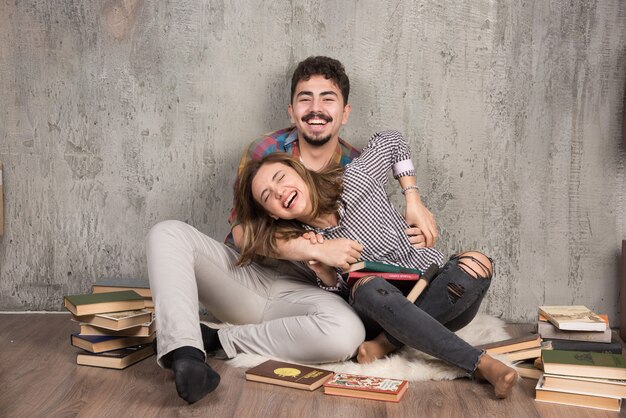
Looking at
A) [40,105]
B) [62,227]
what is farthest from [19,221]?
[40,105]

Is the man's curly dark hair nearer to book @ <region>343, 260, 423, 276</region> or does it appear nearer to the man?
the man

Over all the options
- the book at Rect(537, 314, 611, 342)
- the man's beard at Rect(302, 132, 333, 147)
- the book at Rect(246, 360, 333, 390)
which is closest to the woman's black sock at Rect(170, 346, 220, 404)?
the book at Rect(246, 360, 333, 390)

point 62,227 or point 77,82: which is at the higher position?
point 77,82

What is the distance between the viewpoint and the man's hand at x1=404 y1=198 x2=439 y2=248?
2.61 metres

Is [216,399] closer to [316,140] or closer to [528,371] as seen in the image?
[528,371]

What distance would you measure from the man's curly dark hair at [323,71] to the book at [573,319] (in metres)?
1.16

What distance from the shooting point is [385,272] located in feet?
7.87

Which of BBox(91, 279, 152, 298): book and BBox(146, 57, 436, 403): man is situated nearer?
BBox(146, 57, 436, 403): man

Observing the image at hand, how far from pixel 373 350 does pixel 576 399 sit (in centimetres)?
66

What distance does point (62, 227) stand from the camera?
127 inches

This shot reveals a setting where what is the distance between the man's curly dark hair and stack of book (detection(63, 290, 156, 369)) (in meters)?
1.08

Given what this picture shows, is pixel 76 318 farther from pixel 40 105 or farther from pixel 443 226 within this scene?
pixel 443 226

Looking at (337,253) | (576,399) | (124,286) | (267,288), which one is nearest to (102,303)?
(124,286)

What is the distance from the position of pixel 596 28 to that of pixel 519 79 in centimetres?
39
